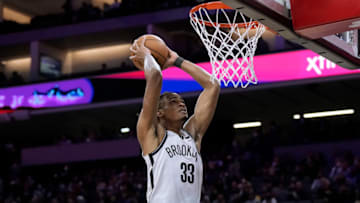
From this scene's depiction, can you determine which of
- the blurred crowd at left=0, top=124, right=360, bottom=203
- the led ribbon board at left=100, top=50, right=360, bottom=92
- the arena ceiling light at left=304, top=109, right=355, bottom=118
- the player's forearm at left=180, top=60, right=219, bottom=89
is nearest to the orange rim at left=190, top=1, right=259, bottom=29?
the player's forearm at left=180, top=60, right=219, bottom=89

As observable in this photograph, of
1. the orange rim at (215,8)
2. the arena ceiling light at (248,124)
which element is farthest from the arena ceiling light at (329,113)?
the orange rim at (215,8)

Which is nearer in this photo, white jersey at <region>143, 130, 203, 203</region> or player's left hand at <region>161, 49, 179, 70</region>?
white jersey at <region>143, 130, 203, 203</region>

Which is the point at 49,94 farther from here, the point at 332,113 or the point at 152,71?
the point at 152,71

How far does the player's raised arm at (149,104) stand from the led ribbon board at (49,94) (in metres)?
14.2

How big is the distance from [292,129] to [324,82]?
2374mm

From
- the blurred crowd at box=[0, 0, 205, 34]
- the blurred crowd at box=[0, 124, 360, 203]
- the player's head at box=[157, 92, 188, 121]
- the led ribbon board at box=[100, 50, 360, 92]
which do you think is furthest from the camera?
the blurred crowd at box=[0, 0, 205, 34]

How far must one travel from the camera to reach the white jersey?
3930 millimetres

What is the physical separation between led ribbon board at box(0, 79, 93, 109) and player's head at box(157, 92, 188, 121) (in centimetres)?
1398

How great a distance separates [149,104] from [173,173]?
1.60 feet

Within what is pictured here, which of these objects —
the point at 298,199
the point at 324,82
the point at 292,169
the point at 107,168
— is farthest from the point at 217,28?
the point at 107,168

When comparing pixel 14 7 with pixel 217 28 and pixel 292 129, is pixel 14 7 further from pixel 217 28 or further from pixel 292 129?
pixel 217 28

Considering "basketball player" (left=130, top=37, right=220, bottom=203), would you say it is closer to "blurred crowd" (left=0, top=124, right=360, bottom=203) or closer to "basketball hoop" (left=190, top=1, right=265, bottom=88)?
"basketball hoop" (left=190, top=1, right=265, bottom=88)

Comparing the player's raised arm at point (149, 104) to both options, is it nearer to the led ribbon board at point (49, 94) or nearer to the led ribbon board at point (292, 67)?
the led ribbon board at point (292, 67)

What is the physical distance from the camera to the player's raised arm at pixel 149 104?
13.0 feet
